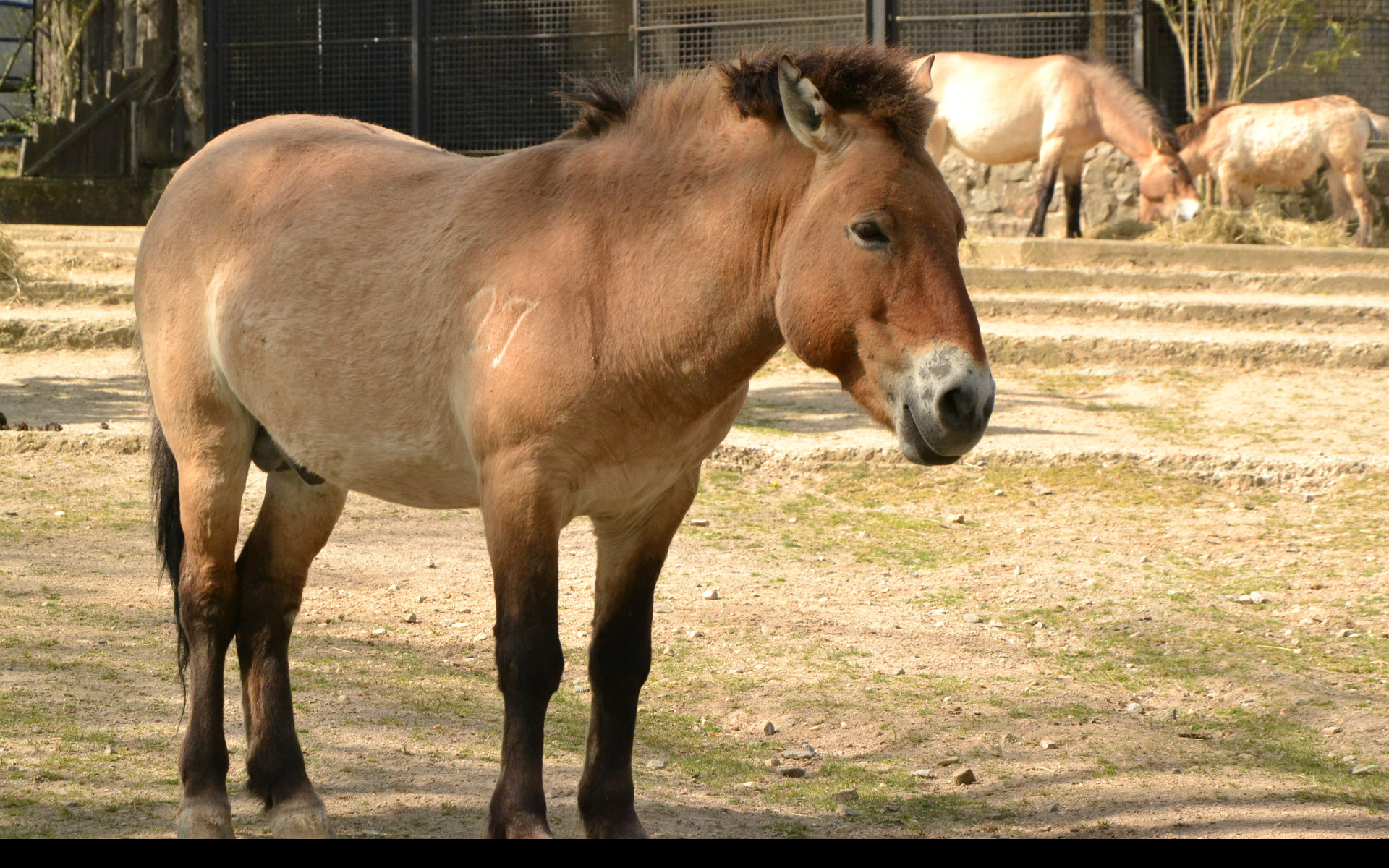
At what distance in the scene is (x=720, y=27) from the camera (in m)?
15.6

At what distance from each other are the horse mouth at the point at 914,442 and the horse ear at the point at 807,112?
0.58 metres

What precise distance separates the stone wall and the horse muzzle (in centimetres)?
1224

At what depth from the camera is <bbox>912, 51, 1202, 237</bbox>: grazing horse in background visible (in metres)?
13.7

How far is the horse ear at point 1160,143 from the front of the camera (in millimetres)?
13508

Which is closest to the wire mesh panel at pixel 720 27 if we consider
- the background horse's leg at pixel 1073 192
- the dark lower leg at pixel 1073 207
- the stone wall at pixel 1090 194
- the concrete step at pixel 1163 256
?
the stone wall at pixel 1090 194

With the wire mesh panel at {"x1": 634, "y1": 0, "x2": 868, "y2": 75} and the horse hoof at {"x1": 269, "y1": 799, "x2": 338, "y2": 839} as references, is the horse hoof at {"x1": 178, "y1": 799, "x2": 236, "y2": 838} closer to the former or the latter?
the horse hoof at {"x1": 269, "y1": 799, "x2": 338, "y2": 839}

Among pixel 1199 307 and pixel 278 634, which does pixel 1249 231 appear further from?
pixel 278 634

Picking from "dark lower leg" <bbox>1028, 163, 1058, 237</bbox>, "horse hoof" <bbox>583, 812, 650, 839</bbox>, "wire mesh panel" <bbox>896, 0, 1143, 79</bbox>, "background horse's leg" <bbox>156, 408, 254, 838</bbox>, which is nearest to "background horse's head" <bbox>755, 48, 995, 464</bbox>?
"horse hoof" <bbox>583, 812, 650, 839</bbox>

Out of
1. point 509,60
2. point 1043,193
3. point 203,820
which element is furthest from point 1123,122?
point 203,820

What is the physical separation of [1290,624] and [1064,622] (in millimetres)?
834

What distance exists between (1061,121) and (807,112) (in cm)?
1165

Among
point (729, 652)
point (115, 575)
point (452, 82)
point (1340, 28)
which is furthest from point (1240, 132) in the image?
point (115, 575)
